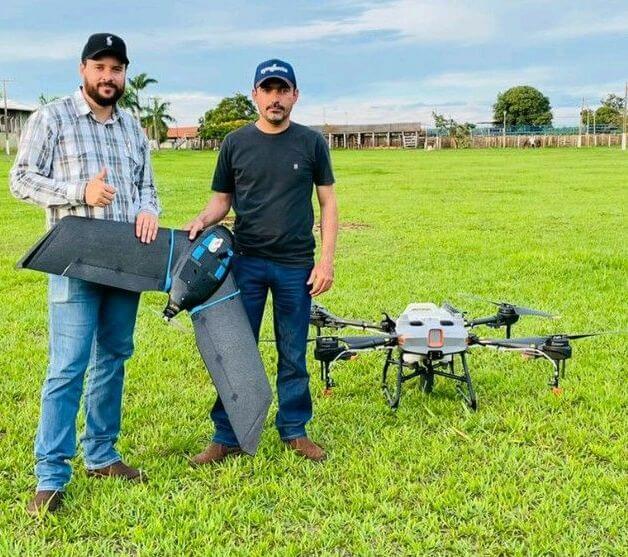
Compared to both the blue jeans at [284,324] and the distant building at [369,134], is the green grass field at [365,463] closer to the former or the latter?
the blue jeans at [284,324]

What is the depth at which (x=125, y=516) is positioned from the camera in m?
3.39

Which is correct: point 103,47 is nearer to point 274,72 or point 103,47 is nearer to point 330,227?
point 274,72

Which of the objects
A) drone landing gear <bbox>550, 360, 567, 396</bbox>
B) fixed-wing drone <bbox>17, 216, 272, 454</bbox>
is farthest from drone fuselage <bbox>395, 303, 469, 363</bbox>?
fixed-wing drone <bbox>17, 216, 272, 454</bbox>

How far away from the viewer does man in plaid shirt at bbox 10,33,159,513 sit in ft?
10.8

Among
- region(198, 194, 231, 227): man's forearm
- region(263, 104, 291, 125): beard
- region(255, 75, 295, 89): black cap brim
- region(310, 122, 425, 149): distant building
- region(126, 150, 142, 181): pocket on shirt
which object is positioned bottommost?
region(198, 194, 231, 227): man's forearm

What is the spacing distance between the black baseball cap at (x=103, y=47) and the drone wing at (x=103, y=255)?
0.75 m

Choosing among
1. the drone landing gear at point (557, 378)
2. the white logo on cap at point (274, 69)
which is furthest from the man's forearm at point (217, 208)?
the drone landing gear at point (557, 378)

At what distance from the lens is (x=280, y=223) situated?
385 centimetres

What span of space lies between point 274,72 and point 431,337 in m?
1.83

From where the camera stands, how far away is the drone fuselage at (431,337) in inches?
174

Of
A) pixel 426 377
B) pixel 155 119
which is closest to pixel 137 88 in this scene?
pixel 155 119

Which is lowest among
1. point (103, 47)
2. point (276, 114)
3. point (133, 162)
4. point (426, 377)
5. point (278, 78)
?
point (426, 377)

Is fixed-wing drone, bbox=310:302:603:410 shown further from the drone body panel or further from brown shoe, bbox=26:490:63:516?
brown shoe, bbox=26:490:63:516

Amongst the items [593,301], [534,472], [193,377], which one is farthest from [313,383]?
[593,301]
